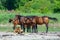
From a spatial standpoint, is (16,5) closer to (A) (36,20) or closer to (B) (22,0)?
(B) (22,0)

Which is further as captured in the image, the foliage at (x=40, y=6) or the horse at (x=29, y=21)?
the foliage at (x=40, y=6)

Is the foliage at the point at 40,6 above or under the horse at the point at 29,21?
under

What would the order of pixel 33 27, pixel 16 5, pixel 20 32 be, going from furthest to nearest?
pixel 16 5
pixel 33 27
pixel 20 32

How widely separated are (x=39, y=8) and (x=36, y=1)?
4.49 metres

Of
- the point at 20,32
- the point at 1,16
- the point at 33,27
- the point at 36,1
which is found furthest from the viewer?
the point at 36,1

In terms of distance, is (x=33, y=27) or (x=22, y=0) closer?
(x=33, y=27)

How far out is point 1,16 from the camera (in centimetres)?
4178

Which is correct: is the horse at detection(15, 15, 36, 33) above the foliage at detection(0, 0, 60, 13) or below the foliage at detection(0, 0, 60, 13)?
above

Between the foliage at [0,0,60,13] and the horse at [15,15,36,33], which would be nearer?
the horse at [15,15,36,33]

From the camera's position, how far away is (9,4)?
69.7 m

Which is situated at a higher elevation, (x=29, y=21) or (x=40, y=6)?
(x=29, y=21)

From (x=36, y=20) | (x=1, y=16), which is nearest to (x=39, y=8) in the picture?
(x=1, y=16)

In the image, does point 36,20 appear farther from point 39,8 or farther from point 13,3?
point 13,3

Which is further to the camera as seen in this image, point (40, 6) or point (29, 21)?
point (40, 6)
